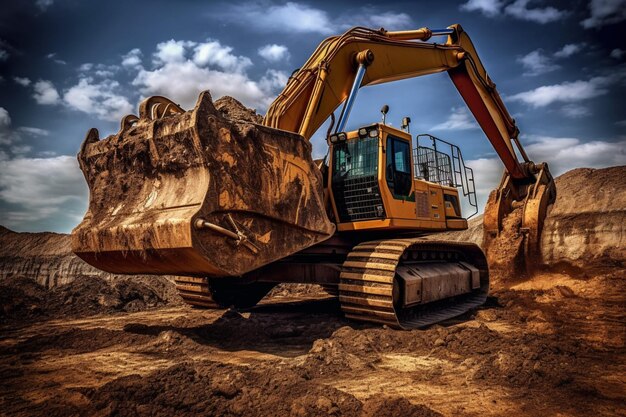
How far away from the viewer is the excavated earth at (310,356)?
3.38 metres

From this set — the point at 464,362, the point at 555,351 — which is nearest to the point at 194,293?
the point at 464,362

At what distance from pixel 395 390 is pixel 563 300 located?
669 cm

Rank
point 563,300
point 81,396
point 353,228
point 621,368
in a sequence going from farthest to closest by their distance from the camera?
point 563,300
point 353,228
point 621,368
point 81,396

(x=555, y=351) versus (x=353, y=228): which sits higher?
(x=353, y=228)

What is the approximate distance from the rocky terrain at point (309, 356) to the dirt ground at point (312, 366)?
0.06 ft

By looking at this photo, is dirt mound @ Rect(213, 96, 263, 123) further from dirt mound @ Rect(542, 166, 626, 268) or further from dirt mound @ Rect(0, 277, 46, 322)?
dirt mound @ Rect(542, 166, 626, 268)

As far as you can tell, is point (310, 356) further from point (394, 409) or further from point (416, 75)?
point (416, 75)

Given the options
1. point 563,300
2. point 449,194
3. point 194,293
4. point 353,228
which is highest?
point 449,194

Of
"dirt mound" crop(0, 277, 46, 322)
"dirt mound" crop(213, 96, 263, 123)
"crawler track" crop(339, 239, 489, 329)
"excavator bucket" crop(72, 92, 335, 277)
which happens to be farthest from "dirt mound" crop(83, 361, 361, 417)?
"dirt mound" crop(0, 277, 46, 322)

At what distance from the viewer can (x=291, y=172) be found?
519 cm

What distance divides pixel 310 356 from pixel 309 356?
2 centimetres

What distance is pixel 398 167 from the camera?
265 inches

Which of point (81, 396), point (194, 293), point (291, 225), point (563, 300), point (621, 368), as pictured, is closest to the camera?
point (81, 396)

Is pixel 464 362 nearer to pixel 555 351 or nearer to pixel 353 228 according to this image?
pixel 555 351
